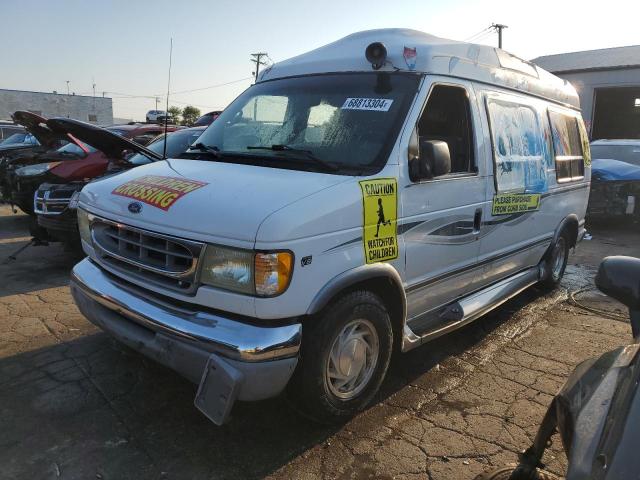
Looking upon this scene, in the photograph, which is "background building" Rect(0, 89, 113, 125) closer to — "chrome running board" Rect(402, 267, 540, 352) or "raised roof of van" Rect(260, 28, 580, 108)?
"raised roof of van" Rect(260, 28, 580, 108)

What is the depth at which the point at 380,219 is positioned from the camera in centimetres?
303

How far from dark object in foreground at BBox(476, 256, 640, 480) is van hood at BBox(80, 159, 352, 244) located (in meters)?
1.45

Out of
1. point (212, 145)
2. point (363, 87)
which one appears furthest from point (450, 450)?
point (212, 145)

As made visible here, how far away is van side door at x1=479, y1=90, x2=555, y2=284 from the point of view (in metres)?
4.14

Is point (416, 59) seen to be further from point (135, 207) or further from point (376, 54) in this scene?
point (135, 207)

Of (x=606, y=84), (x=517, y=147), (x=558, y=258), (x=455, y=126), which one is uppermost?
(x=606, y=84)

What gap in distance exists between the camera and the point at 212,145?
150 inches

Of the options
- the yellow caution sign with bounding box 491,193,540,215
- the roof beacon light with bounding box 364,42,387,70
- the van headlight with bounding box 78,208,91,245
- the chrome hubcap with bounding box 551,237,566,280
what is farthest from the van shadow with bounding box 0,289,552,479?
the chrome hubcap with bounding box 551,237,566,280

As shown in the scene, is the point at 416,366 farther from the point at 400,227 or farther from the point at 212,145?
the point at 212,145

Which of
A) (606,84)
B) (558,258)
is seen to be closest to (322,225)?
(558,258)

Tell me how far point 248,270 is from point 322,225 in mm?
450

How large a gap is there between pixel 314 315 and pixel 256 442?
85 cm

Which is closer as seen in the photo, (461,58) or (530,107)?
(461,58)

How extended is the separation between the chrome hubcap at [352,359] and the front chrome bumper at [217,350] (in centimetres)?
39
